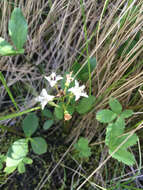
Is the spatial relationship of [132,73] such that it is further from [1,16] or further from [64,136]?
[1,16]

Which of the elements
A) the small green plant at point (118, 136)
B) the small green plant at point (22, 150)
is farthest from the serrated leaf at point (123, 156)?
the small green plant at point (22, 150)

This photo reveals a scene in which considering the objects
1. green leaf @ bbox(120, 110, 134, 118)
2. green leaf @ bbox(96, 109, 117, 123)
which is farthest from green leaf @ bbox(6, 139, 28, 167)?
green leaf @ bbox(120, 110, 134, 118)

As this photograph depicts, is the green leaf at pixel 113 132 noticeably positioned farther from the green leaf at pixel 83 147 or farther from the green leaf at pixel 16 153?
the green leaf at pixel 16 153

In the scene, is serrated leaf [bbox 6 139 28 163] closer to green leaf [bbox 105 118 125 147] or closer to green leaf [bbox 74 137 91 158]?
green leaf [bbox 74 137 91 158]

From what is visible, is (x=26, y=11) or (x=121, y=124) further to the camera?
(x=26, y=11)

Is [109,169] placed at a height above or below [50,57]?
below

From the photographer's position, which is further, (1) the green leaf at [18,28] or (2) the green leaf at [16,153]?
(2) the green leaf at [16,153]

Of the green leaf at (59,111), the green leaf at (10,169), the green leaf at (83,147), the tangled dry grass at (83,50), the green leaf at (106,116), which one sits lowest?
the green leaf at (10,169)

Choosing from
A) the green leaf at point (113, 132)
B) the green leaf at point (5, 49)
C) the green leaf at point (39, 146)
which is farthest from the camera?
the green leaf at point (39, 146)

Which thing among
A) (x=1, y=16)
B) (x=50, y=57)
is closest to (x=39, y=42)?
(x=50, y=57)
